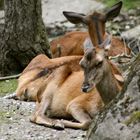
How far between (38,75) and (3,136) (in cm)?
237

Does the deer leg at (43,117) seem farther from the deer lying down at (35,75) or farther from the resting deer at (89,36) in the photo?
the resting deer at (89,36)

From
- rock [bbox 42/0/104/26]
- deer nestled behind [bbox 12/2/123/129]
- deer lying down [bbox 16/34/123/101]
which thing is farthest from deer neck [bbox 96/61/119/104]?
rock [bbox 42/0/104/26]

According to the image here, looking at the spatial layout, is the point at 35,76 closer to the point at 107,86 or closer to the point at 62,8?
the point at 107,86

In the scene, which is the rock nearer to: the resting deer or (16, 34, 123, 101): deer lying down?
the resting deer

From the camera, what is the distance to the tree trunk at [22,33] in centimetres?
1213

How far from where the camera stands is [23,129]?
8.17 metres

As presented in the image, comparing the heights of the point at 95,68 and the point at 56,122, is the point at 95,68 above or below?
above

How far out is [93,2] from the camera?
1961cm

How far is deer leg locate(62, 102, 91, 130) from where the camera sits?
8.18 m

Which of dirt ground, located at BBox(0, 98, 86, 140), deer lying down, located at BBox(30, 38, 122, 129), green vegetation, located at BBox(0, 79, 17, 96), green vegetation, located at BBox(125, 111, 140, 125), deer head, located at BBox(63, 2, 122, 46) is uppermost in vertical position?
green vegetation, located at BBox(125, 111, 140, 125)

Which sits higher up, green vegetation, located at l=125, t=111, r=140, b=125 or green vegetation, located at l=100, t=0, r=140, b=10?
green vegetation, located at l=125, t=111, r=140, b=125

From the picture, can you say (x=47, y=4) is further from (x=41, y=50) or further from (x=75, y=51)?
(x=41, y=50)

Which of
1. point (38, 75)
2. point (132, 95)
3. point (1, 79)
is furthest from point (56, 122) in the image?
point (1, 79)

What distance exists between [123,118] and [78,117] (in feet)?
8.37
